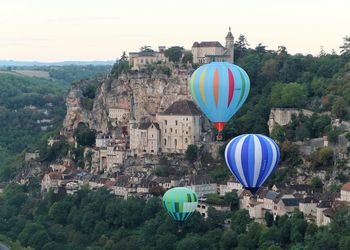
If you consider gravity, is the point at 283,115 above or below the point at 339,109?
below

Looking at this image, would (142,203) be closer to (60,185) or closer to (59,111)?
(60,185)

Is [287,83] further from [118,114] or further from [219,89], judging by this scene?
[219,89]

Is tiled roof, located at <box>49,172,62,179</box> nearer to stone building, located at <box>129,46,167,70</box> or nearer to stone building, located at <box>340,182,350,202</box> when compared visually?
stone building, located at <box>129,46,167,70</box>

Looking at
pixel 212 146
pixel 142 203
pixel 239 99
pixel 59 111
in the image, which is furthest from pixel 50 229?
pixel 59 111

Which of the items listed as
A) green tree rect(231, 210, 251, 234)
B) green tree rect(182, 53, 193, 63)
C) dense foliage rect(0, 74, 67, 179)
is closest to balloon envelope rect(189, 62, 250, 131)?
green tree rect(231, 210, 251, 234)

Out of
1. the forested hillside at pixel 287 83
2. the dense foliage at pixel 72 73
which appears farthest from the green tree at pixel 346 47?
the dense foliage at pixel 72 73

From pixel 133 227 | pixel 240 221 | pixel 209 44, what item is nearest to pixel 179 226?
pixel 240 221
